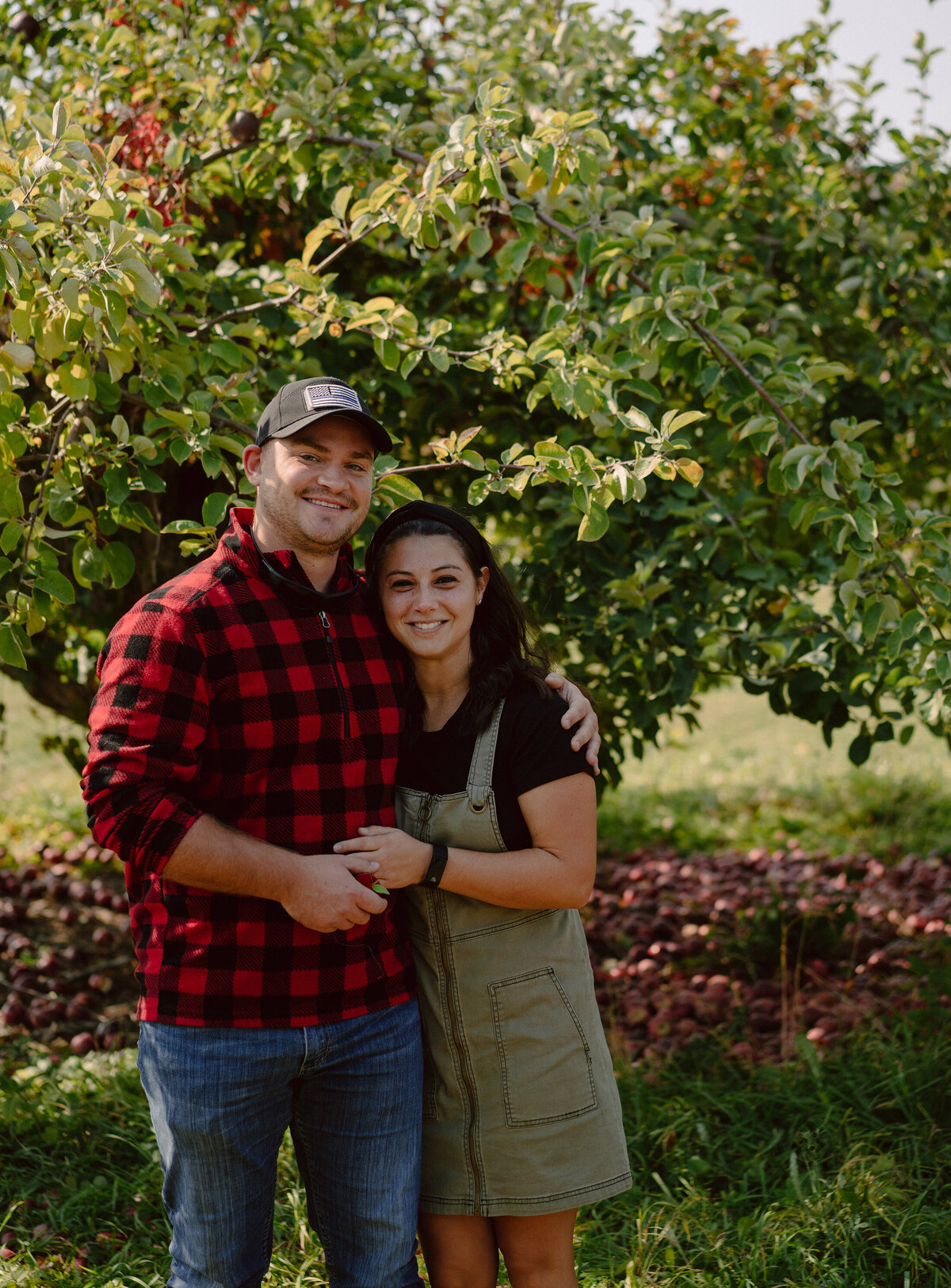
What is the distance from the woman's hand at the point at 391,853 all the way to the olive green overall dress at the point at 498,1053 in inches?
5.6

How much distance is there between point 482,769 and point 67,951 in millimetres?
3395

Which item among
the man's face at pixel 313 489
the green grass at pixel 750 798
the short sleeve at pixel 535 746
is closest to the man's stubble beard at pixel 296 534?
the man's face at pixel 313 489

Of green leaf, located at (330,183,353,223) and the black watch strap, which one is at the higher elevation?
green leaf, located at (330,183,353,223)

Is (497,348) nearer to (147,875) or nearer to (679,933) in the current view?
(147,875)

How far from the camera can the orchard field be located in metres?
2.57

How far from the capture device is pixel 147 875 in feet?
6.09

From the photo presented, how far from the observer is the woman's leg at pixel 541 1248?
77.6 inches

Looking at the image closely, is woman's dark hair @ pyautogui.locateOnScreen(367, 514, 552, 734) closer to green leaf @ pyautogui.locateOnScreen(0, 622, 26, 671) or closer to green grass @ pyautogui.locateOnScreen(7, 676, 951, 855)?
green leaf @ pyautogui.locateOnScreen(0, 622, 26, 671)

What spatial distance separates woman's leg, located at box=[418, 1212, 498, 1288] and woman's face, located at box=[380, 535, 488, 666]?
1.10 m

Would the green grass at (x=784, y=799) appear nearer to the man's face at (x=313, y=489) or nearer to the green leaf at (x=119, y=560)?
the green leaf at (x=119, y=560)

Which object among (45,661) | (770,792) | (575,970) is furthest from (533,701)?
(770,792)

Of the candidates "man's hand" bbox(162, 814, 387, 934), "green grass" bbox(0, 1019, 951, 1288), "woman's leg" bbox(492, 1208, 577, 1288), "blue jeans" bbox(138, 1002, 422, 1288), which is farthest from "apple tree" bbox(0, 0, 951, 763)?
"woman's leg" bbox(492, 1208, 577, 1288)

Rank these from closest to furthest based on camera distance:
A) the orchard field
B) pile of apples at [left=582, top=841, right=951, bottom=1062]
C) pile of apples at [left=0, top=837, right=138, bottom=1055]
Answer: the orchard field < pile of apples at [left=582, top=841, right=951, bottom=1062] < pile of apples at [left=0, top=837, right=138, bottom=1055]

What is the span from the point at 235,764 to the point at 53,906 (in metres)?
3.88
